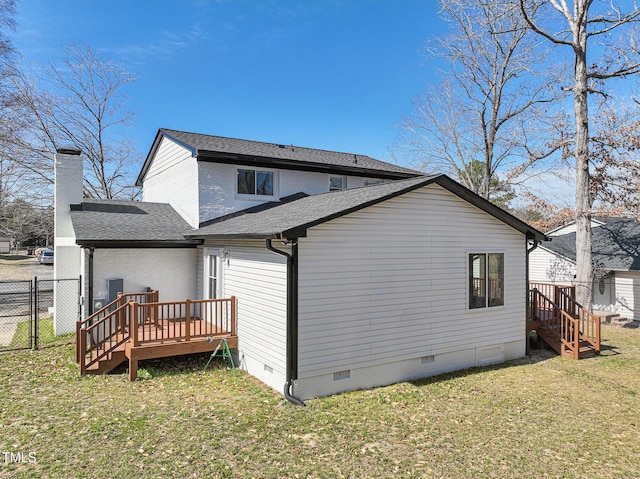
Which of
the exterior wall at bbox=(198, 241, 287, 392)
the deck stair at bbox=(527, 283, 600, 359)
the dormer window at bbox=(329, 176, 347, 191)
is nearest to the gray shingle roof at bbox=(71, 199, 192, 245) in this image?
the exterior wall at bbox=(198, 241, 287, 392)

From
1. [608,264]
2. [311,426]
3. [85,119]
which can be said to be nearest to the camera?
[311,426]

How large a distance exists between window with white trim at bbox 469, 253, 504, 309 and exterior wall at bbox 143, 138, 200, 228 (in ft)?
24.9

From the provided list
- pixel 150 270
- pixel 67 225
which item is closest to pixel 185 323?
pixel 150 270

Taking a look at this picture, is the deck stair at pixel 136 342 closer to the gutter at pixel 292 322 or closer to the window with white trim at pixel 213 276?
the window with white trim at pixel 213 276

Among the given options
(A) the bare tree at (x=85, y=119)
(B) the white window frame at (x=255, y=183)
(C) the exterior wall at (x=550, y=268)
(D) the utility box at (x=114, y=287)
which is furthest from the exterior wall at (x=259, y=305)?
(A) the bare tree at (x=85, y=119)

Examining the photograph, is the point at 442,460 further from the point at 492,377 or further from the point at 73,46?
the point at 73,46

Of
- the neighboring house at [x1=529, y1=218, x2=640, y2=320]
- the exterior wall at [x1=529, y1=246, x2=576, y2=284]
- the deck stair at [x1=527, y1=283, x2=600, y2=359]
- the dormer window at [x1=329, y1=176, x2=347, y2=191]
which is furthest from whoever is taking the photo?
the exterior wall at [x1=529, y1=246, x2=576, y2=284]

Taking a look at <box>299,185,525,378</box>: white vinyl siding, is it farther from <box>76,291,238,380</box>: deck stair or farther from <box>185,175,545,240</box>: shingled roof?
<box>76,291,238,380</box>: deck stair

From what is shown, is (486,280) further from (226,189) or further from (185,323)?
(226,189)

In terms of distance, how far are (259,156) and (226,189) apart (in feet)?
4.58

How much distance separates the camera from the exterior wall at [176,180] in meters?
11.5

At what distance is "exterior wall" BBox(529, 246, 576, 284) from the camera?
17750mm

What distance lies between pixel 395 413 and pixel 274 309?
2.76m

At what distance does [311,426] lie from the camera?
5809 mm
